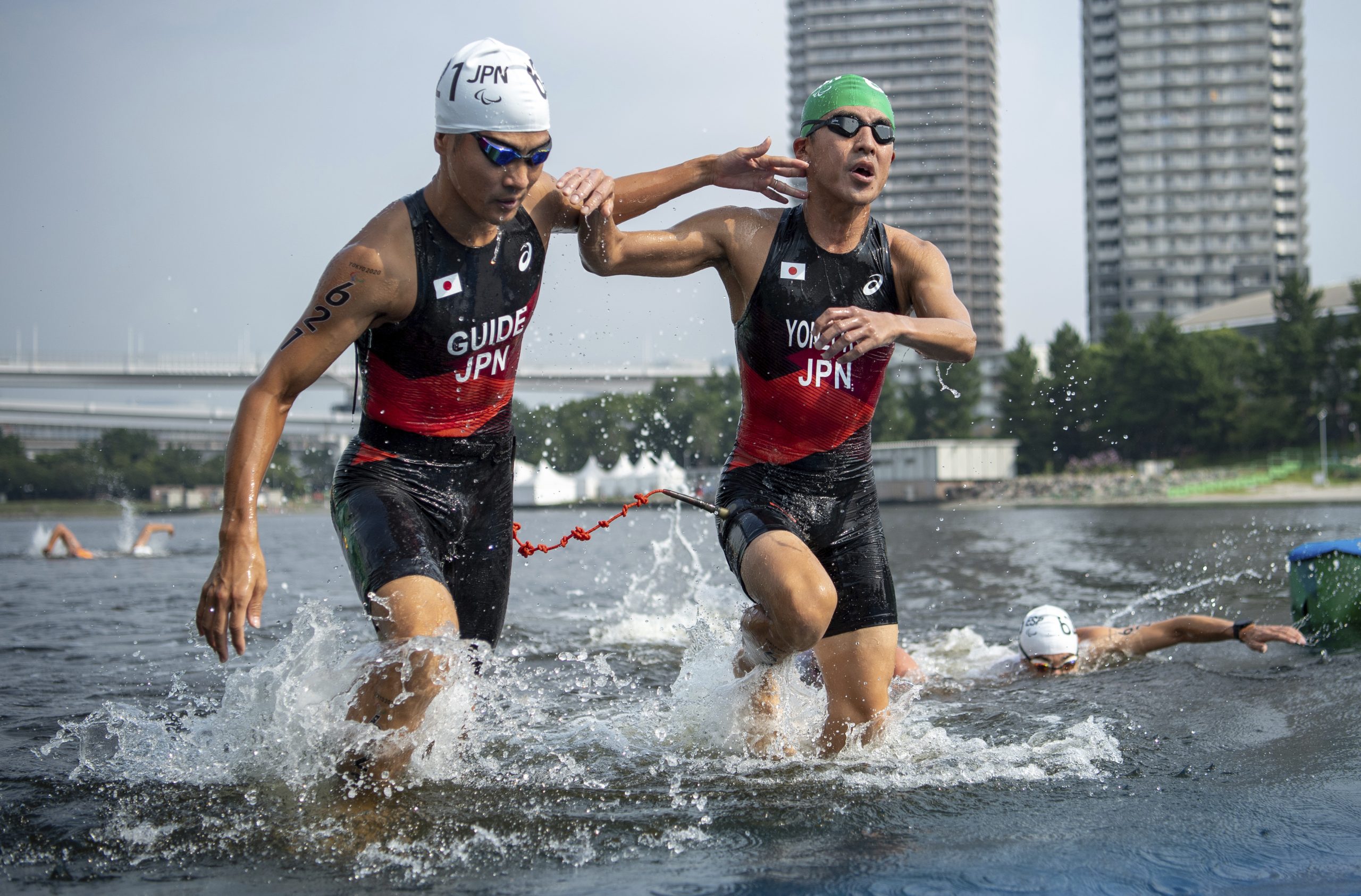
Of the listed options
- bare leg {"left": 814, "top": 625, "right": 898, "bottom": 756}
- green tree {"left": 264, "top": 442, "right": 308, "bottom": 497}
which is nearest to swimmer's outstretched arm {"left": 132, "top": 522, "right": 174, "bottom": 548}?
bare leg {"left": 814, "top": 625, "right": 898, "bottom": 756}

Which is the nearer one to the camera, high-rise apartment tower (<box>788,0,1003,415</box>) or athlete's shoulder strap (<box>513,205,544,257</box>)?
athlete's shoulder strap (<box>513,205,544,257</box>)

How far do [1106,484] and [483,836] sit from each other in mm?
52585

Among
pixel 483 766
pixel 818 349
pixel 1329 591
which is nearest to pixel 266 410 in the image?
pixel 483 766

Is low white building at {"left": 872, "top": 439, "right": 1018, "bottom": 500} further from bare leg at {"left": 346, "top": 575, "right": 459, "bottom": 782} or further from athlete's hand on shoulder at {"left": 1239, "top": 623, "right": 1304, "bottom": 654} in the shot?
bare leg at {"left": 346, "top": 575, "right": 459, "bottom": 782}

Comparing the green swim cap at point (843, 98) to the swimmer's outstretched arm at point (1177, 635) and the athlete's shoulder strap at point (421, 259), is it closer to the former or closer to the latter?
the athlete's shoulder strap at point (421, 259)

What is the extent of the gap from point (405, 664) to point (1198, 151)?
124 meters

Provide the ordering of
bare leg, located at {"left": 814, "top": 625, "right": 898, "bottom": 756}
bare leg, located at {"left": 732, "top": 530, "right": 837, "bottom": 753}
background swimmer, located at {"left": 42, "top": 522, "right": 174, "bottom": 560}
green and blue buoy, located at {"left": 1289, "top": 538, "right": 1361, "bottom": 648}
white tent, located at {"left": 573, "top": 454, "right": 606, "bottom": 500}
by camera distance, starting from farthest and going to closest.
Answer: white tent, located at {"left": 573, "top": 454, "right": 606, "bottom": 500} < background swimmer, located at {"left": 42, "top": 522, "right": 174, "bottom": 560} < green and blue buoy, located at {"left": 1289, "top": 538, "right": 1361, "bottom": 648} < bare leg, located at {"left": 814, "top": 625, "right": 898, "bottom": 756} < bare leg, located at {"left": 732, "top": 530, "right": 837, "bottom": 753}

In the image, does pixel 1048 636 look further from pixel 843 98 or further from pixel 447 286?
pixel 447 286

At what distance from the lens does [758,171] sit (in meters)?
4.89

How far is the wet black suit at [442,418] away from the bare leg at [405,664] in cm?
11

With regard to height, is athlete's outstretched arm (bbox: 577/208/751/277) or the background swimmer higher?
athlete's outstretched arm (bbox: 577/208/751/277)

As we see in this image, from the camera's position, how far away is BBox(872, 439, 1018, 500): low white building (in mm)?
52938

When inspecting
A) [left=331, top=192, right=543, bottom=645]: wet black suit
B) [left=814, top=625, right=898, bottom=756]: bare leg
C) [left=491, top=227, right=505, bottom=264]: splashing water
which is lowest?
[left=814, top=625, right=898, bottom=756]: bare leg

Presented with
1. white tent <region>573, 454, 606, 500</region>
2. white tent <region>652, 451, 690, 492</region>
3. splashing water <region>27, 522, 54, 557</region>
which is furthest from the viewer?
white tent <region>573, 454, 606, 500</region>
